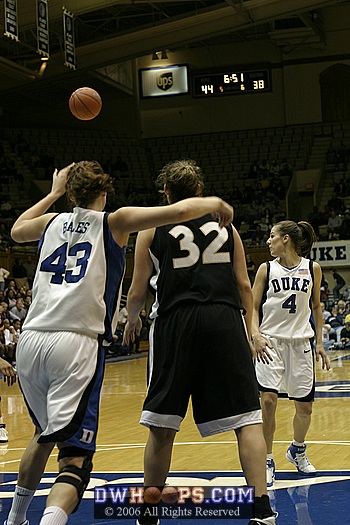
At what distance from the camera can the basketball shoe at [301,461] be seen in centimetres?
605

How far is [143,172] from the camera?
33125 millimetres

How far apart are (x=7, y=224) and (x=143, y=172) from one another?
7.67m

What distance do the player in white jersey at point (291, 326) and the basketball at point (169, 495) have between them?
1.56 m

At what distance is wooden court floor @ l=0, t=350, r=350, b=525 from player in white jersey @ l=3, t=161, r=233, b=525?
1.63m

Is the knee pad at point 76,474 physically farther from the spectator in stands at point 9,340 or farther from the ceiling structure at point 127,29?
the ceiling structure at point 127,29

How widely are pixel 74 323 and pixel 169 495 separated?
1.33 metres

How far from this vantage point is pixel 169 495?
447cm

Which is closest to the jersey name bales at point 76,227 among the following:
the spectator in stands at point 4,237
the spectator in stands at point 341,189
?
the spectator in stands at point 4,237

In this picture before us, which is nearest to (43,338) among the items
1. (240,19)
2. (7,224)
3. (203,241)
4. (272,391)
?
(203,241)

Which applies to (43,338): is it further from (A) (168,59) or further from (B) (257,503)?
(A) (168,59)

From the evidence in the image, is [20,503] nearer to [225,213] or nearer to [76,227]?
[76,227]

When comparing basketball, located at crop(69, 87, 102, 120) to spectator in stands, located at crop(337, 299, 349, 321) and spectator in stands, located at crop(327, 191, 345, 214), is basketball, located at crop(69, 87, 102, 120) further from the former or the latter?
spectator in stands, located at crop(327, 191, 345, 214)

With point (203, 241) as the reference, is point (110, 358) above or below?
below

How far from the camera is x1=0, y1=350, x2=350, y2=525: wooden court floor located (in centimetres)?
642
